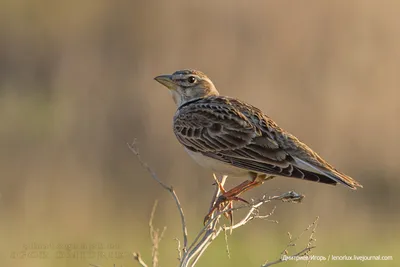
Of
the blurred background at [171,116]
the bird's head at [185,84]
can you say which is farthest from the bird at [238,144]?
the blurred background at [171,116]

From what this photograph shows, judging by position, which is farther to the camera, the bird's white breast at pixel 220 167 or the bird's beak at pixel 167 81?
the bird's beak at pixel 167 81

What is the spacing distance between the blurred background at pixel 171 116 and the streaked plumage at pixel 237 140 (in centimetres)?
301

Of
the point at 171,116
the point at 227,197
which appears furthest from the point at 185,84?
the point at 171,116

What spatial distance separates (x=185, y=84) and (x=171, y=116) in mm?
4968

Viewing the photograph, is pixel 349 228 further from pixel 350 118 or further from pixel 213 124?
pixel 213 124

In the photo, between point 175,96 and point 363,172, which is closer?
point 175,96

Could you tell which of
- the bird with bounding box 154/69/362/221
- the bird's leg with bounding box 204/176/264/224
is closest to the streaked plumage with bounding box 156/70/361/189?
the bird with bounding box 154/69/362/221

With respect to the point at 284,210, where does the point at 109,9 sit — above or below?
above

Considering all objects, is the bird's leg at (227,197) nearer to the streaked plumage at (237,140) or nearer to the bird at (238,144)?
the bird at (238,144)

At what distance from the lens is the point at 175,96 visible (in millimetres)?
7570

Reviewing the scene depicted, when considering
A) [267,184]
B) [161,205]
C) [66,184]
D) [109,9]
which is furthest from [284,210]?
[109,9]

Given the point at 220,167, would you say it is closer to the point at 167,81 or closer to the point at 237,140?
the point at 237,140

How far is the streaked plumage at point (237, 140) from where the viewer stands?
19.8 feet

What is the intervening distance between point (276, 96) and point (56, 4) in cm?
674
